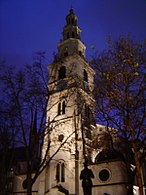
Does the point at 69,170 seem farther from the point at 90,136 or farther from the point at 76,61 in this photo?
the point at 76,61

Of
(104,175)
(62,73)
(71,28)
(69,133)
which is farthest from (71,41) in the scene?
(104,175)

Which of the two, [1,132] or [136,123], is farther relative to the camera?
[1,132]

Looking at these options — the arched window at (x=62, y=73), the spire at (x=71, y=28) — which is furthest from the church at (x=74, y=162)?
the spire at (x=71, y=28)

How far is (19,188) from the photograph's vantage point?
35.6m

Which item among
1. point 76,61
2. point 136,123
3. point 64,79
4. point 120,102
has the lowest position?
point 136,123

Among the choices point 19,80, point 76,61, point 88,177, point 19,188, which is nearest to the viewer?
point 88,177

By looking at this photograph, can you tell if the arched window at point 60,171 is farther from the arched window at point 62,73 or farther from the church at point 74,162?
the arched window at point 62,73

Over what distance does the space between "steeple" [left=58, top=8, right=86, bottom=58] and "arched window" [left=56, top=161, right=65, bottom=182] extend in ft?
58.2

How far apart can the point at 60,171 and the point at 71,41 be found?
22.3 meters

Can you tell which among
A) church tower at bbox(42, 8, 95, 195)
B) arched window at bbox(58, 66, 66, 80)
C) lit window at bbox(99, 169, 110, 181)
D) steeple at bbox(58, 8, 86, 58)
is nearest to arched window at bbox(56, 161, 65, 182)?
church tower at bbox(42, 8, 95, 195)

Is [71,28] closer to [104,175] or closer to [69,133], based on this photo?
[69,133]

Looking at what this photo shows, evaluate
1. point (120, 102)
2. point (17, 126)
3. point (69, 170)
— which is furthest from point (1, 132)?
point (69, 170)

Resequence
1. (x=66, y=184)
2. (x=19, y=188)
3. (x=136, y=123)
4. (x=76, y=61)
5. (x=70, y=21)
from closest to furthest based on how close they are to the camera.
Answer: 1. (x=136, y=123)
2. (x=66, y=184)
3. (x=19, y=188)
4. (x=76, y=61)
5. (x=70, y=21)

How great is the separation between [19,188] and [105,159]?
13.9m
